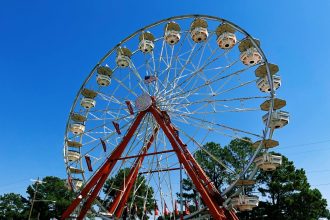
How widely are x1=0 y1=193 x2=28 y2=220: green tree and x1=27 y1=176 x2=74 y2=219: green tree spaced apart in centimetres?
302

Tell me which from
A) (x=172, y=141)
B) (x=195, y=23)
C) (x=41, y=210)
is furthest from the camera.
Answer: (x=41, y=210)

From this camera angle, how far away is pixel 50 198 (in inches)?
2293

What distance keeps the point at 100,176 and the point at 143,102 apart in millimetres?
5029

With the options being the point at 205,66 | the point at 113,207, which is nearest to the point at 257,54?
the point at 205,66

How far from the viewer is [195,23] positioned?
71.8 ft

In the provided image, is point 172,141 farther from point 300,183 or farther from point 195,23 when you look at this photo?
point 300,183

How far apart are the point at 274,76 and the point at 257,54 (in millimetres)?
1632

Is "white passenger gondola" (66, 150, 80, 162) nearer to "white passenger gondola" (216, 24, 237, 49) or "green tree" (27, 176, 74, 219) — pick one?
"white passenger gondola" (216, 24, 237, 49)

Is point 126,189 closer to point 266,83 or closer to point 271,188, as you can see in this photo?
point 266,83

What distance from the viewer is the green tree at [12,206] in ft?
197

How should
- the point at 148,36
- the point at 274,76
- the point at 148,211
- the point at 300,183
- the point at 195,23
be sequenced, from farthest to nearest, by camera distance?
the point at 148,211 → the point at 300,183 → the point at 148,36 → the point at 195,23 → the point at 274,76

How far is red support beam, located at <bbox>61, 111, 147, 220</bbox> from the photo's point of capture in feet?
65.6

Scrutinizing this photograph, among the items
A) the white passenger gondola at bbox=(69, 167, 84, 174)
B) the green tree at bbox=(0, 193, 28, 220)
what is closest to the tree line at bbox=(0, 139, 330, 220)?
the white passenger gondola at bbox=(69, 167, 84, 174)

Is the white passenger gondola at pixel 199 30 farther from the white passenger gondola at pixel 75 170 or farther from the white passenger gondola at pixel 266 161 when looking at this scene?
the white passenger gondola at pixel 75 170
